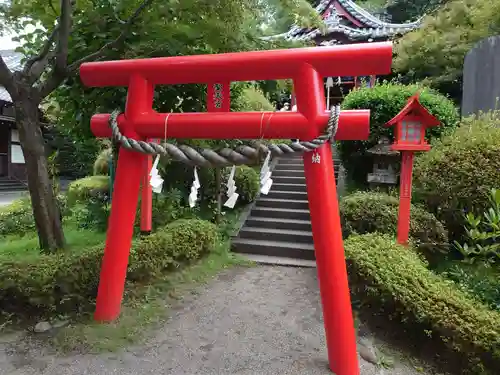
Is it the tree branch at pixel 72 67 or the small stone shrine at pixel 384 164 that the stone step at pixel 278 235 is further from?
the tree branch at pixel 72 67

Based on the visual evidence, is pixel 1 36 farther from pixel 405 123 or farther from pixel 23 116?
pixel 405 123

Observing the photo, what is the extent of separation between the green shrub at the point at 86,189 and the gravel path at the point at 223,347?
4.66m

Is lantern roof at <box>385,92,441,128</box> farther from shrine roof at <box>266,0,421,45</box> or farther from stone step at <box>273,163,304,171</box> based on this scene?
shrine roof at <box>266,0,421,45</box>

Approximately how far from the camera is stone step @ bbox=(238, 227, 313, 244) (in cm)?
699

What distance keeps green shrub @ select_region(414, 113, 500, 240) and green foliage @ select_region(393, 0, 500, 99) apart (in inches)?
248

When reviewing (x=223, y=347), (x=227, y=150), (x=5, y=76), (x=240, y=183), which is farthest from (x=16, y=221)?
(x=227, y=150)

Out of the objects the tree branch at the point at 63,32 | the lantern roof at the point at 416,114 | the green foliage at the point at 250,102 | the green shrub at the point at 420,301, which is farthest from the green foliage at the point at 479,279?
the tree branch at the point at 63,32

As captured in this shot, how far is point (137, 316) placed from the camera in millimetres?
4121

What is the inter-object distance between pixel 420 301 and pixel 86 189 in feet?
25.4

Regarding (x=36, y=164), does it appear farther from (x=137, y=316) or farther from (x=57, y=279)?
(x=137, y=316)

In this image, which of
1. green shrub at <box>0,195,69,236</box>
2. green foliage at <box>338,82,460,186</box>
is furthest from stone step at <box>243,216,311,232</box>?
green shrub at <box>0,195,69,236</box>

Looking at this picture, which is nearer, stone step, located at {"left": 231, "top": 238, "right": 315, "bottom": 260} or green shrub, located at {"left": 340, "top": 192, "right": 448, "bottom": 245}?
green shrub, located at {"left": 340, "top": 192, "right": 448, "bottom": 245}

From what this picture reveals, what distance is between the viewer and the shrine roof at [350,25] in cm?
1463

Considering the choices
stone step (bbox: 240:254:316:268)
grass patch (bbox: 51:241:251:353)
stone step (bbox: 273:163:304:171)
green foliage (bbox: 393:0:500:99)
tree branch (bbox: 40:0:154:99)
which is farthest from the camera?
green foliage (bbox: 393:0:500:99)
